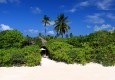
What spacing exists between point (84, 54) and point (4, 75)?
1186cm

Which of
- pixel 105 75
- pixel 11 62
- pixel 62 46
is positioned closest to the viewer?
pixel 105 75

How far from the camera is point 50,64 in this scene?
39.7m

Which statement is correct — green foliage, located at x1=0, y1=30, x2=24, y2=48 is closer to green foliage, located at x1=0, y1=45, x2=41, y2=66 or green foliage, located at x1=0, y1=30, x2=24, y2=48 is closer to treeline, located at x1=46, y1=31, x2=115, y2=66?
green foliage, located at x1=0, y1=45, x2=41, y2=66

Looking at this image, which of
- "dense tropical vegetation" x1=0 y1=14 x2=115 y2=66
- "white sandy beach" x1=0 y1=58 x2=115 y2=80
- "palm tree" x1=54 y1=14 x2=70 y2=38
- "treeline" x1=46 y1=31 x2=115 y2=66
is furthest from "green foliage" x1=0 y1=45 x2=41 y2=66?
"palm tree" x1=54 y1=14 x2=70 y2=38

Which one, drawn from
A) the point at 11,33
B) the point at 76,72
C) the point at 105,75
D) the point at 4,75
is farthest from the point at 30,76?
the point at 11,33

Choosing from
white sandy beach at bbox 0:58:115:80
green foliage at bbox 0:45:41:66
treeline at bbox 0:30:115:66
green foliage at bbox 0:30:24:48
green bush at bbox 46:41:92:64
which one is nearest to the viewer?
white sandy beach at bbox 0:58:115:80

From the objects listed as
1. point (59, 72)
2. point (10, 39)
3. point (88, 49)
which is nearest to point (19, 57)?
point (10, 39)

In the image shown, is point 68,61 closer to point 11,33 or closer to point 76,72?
point 76,72

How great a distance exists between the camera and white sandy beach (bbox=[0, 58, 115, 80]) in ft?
104

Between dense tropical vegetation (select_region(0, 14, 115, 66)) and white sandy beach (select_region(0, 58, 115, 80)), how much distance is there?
107 centimetres

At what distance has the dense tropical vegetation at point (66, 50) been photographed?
37812mm

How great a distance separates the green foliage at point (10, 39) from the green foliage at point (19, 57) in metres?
3.68

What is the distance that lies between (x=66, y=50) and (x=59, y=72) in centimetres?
581

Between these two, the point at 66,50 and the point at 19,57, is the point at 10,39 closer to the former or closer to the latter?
the point at 19,57
